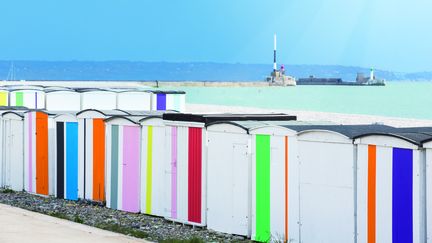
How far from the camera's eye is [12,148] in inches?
707

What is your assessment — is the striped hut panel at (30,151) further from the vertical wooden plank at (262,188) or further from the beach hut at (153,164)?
the vertical wooden plank at (262,188)

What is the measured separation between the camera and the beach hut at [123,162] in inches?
571

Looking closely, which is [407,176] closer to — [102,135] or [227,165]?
[227,165]

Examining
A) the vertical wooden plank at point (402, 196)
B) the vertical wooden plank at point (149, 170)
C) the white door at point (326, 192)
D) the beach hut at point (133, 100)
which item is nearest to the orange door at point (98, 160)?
the vertical wooden plank at point (149, 170)

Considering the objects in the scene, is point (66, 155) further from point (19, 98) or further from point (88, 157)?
point (19, 98)

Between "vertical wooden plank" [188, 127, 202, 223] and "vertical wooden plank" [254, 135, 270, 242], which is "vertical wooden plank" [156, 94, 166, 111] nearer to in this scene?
"vertical wooden plank" [188, 127, 202, 223]

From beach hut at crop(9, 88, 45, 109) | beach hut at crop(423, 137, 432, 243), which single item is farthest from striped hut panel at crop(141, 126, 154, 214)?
beach hut at crop(9, 88, 45, 109)

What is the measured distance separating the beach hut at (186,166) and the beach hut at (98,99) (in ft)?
39.2

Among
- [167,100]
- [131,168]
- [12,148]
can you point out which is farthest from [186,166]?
[167,100]

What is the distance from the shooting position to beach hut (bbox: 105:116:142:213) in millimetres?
14516

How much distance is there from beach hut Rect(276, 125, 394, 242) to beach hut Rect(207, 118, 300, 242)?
190 millimetres

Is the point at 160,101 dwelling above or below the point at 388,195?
above

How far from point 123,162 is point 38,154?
9.66 ft

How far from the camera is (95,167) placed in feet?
51.4
